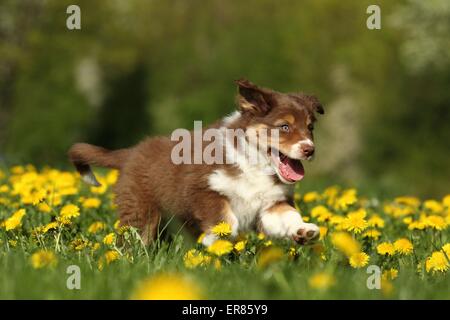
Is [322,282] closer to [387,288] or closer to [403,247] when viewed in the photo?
[387,288]

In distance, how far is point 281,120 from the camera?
15.9 feet

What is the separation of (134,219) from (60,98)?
20938 mm

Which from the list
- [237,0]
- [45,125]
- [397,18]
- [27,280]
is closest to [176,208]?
[27,280]

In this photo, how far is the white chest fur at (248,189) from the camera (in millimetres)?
4910

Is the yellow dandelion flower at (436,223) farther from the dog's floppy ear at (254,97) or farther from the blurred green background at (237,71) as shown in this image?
the blurred green background at (237,71)

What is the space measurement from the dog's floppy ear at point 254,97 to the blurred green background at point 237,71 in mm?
14364

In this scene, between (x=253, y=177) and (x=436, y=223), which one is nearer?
(x=253, y=177)

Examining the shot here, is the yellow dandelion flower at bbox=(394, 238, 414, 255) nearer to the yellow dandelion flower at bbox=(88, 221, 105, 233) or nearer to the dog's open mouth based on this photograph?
the dog's open mouth

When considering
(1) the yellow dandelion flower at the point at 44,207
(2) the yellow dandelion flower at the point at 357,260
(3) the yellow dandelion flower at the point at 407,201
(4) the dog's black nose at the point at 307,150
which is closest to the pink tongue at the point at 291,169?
(4) the dog's black nose at the point at 307,150

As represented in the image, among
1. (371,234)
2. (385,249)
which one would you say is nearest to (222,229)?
(385,249)

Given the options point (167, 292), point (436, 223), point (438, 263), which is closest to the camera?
point (167, 292)

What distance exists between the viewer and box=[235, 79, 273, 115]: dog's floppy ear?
493 cm

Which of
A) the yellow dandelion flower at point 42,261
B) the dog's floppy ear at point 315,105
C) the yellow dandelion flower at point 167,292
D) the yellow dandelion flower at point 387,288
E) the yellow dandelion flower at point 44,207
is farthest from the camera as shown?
the yellow dandelion flower at point 44,207

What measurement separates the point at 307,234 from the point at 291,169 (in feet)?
1.76
